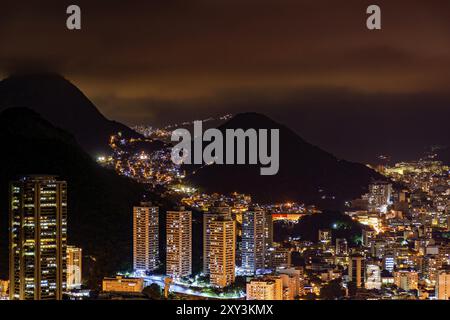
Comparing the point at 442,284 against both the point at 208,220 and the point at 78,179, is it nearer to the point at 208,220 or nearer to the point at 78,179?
the point at 208,220

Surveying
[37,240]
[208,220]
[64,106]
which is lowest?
[37,240]

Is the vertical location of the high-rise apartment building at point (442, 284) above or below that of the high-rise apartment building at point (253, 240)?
below

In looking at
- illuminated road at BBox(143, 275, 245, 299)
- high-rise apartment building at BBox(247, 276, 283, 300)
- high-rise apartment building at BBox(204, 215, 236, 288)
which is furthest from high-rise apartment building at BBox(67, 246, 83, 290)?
high-rise apartment building at BBox(247, 276, 283, 300)

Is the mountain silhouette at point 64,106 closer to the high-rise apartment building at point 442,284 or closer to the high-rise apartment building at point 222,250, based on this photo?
the high-rise apartment building at point 222,250

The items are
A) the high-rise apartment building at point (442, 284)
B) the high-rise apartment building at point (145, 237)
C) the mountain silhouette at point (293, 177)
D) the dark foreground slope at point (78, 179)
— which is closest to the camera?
the high-rise apartment building at point (442, 284)

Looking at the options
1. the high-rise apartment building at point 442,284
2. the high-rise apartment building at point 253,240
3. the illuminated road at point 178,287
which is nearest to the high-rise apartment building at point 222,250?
the high-rise apartment building at point 253,240

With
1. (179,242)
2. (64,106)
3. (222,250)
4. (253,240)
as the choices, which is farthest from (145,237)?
(64,106)
